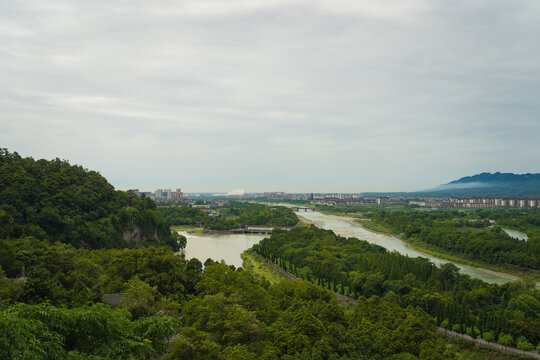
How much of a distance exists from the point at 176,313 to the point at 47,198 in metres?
15.8

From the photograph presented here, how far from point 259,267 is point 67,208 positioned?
12649 millimetres

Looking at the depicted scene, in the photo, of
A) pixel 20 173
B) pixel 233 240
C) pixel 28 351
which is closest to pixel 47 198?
pixel 20 173

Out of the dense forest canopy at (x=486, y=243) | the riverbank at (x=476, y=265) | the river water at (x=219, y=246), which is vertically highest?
the dense forest canopy at (x=486, y=243)

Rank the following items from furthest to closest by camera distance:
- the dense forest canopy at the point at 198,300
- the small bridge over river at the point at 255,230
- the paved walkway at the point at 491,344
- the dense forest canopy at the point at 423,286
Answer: the small bridge over river at the point at 255,230, the dense forest canopy at the point at 423,286, the paved walkway at the point at 491,344, the dense forest canopy at the point at 198,300

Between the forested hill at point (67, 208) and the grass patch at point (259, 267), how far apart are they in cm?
710

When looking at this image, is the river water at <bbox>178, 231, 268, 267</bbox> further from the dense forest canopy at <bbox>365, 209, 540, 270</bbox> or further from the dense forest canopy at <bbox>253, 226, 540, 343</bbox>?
the dense forest canopy at <bbox>365, 209, 540, 270</bbox>

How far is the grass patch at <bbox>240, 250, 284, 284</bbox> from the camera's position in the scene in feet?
64.1

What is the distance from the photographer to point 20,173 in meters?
20.8

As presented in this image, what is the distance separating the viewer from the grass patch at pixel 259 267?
19.5m

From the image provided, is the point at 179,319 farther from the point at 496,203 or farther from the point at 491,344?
the point at 496,203

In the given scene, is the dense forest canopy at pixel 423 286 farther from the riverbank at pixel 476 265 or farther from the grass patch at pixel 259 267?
the riverbank at pixel 476 265

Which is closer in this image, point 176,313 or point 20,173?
point 176,313

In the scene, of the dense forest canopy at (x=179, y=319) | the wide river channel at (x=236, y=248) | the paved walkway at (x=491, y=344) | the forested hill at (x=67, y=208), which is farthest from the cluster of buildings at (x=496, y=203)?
the dense forest canopy at (x=179, y=319)

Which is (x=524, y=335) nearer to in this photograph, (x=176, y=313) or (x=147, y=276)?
(x=176, y=313)
